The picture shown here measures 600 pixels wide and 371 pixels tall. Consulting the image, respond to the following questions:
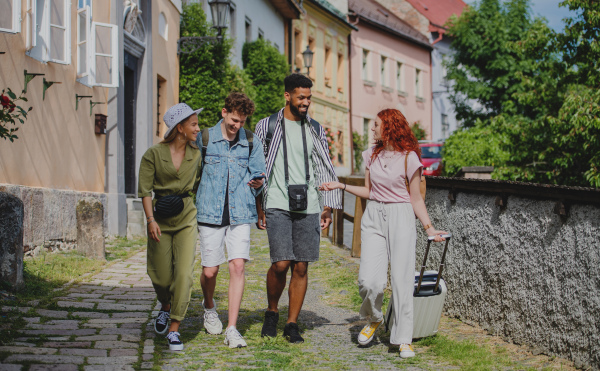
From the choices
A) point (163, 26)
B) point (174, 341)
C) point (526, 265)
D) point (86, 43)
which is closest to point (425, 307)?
point (526, 265)

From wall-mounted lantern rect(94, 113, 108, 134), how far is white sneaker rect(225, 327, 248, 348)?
7.44 metres

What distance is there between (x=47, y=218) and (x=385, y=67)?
3341 centimetres

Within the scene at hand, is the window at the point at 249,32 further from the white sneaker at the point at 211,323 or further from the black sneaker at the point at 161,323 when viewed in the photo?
the black sneaker at the point at 161,323

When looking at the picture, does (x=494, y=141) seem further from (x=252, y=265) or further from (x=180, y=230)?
(x=180, y=230)

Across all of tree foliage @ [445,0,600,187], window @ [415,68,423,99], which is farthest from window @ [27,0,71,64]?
window @ [415,68,423,99]

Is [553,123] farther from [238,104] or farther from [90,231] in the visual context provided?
[238,104]

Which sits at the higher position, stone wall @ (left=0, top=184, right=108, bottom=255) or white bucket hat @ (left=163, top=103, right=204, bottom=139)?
white bucket hat @ (left=163, top=103, right=204, bottom=139)

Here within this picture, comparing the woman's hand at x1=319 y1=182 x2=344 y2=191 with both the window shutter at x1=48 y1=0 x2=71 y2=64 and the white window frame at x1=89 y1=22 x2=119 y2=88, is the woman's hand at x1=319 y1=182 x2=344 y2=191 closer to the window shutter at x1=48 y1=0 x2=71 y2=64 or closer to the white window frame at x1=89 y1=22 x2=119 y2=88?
the window shutter at x1=48 y1=0 x2=71 y2=64

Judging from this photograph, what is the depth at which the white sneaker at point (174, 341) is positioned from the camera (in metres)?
5.30

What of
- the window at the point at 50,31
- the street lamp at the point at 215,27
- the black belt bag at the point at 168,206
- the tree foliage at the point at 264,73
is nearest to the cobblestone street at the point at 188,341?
the black belt bag at the point at 168,206

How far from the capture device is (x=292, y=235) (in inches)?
227

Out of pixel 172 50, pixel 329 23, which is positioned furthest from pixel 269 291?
pixel 329 23

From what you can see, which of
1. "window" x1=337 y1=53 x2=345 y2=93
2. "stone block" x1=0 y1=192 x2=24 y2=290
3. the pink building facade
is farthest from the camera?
the pink building facade

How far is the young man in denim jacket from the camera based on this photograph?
5.64m
